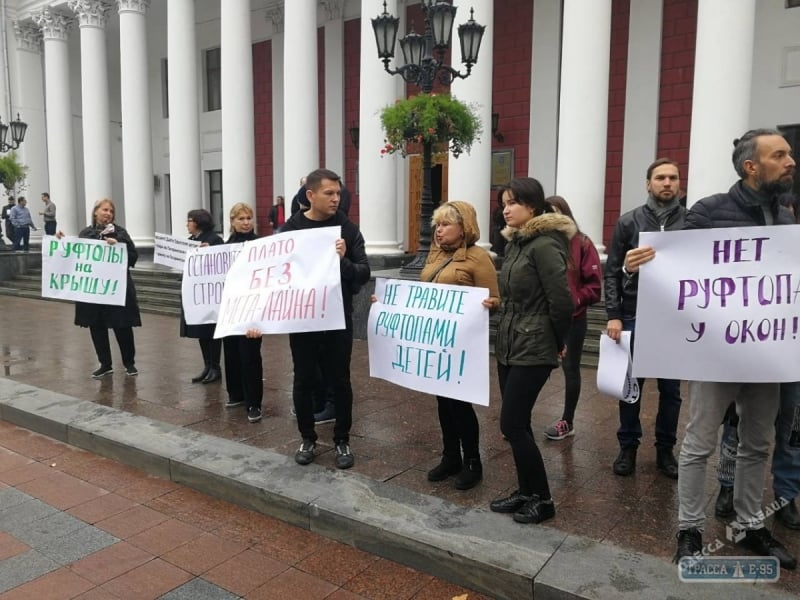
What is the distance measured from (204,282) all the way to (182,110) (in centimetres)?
1106

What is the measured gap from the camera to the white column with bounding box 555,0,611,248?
9961 millimetres

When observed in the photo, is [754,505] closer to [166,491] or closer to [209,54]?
[166,491]

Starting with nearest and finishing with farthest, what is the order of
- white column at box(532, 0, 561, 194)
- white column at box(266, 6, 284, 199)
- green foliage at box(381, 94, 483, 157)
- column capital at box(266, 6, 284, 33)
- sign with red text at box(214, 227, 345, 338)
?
sign with red text at box(214, 227, 345, 338), green foliage at box(381, 94, 483, 157), white column at box(532, 0, 561, 194), column capital at box(266, 6, 284, 33), white column at box(266, 6, 284, 199)

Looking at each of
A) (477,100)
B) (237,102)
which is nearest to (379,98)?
(477,100)

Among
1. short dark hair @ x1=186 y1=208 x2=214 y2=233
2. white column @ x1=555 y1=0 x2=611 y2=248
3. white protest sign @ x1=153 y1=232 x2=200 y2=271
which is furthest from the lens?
white column @ x1=555 y1=0 x2=611 y2=248

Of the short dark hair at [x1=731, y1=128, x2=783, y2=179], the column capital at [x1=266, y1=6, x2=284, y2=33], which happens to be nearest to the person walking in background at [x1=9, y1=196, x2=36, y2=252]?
the column capital at [x1=266, y1=6, x2=284, y2=33]

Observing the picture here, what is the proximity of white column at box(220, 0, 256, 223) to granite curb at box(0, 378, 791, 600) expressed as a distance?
34.0 feet

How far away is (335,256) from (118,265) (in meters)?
3.95

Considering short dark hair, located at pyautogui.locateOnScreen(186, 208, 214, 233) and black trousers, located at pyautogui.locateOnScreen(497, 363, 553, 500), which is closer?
black trousers, located at pyautogui.locateOnScreen(497, 363, 553, 500)

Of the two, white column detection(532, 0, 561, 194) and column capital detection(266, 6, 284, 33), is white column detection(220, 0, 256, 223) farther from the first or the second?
white column detection(532, 0, 561, 194)

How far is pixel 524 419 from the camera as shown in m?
3.54

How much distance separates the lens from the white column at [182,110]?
52.1ft

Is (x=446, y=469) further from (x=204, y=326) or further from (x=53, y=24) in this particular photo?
(x=53, y=24)

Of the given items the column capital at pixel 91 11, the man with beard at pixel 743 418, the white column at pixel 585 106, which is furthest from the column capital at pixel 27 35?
the man with beard at pixel 743 418
